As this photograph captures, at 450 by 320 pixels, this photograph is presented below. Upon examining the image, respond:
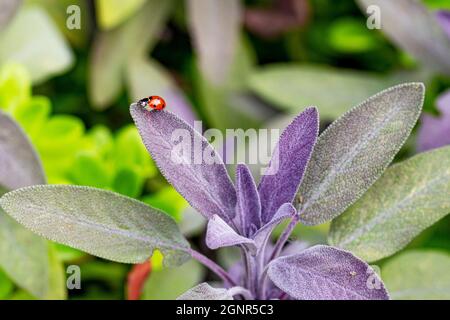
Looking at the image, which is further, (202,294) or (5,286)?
(5,286)

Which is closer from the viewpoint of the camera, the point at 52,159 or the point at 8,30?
the point at 52,159

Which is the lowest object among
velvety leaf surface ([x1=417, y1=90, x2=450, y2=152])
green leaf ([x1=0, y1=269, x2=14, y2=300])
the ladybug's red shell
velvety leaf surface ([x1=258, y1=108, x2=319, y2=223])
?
green leaf ([x1=0, y1=269, x2=14, y2=300])

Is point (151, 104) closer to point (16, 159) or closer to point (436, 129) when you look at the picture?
point (16, 159)

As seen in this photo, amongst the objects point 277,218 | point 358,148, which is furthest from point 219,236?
point 358,148

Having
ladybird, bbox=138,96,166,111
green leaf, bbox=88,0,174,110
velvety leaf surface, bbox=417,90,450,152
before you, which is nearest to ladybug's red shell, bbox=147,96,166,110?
ladybird, bbox=138,96,166,111

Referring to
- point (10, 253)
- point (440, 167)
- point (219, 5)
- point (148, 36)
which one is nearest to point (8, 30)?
point (148, 36)

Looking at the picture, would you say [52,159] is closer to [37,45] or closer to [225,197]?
[37,45]

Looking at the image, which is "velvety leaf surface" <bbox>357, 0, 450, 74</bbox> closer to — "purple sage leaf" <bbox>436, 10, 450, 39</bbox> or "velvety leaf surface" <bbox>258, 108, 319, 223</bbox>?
"purple sage leaf" <bbox>436, 10, 450, 39</bbox>
